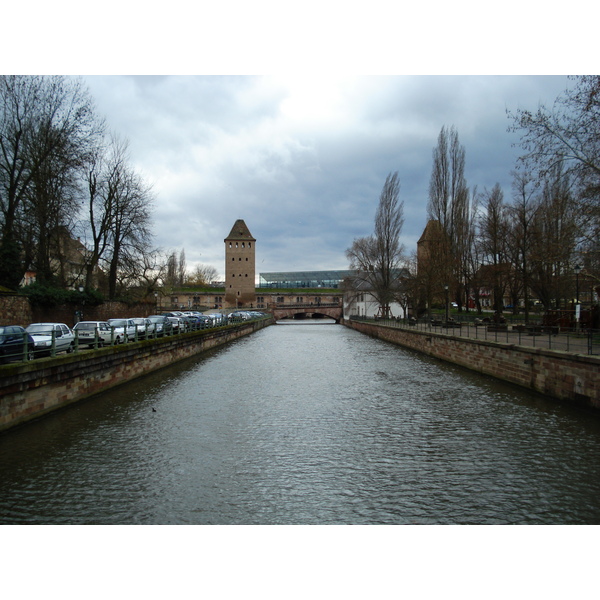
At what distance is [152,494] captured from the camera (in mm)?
8867

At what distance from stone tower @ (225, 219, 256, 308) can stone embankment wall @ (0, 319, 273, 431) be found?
289ft

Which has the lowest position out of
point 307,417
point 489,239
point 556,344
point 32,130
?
point 307,417

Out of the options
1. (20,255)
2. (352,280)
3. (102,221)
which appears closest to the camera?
(20,255)

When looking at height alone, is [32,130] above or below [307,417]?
above

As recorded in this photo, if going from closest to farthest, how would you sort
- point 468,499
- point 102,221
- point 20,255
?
point 468,499, point 20,255, point 102,221

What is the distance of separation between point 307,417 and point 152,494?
23.0 ft

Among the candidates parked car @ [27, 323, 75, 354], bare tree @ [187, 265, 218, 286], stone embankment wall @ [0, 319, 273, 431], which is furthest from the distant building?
parked car @ [27, 323, 75, 354]

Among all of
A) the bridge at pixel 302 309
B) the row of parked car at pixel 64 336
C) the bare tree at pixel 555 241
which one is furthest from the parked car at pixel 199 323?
the bridge at pixel 302 309

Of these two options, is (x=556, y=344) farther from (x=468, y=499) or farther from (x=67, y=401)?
(x=67, y=401)

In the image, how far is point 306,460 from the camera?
10961 mm

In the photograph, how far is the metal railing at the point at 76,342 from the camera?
43.3ft

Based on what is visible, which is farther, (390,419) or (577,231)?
(577,231)

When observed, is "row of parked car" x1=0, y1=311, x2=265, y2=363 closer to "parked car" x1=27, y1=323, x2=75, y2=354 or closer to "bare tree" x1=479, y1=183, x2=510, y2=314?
"parked car" x1=27, y1=323, x2=75, y2=354

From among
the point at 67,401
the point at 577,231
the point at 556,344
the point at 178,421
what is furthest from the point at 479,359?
the point at 67,401
